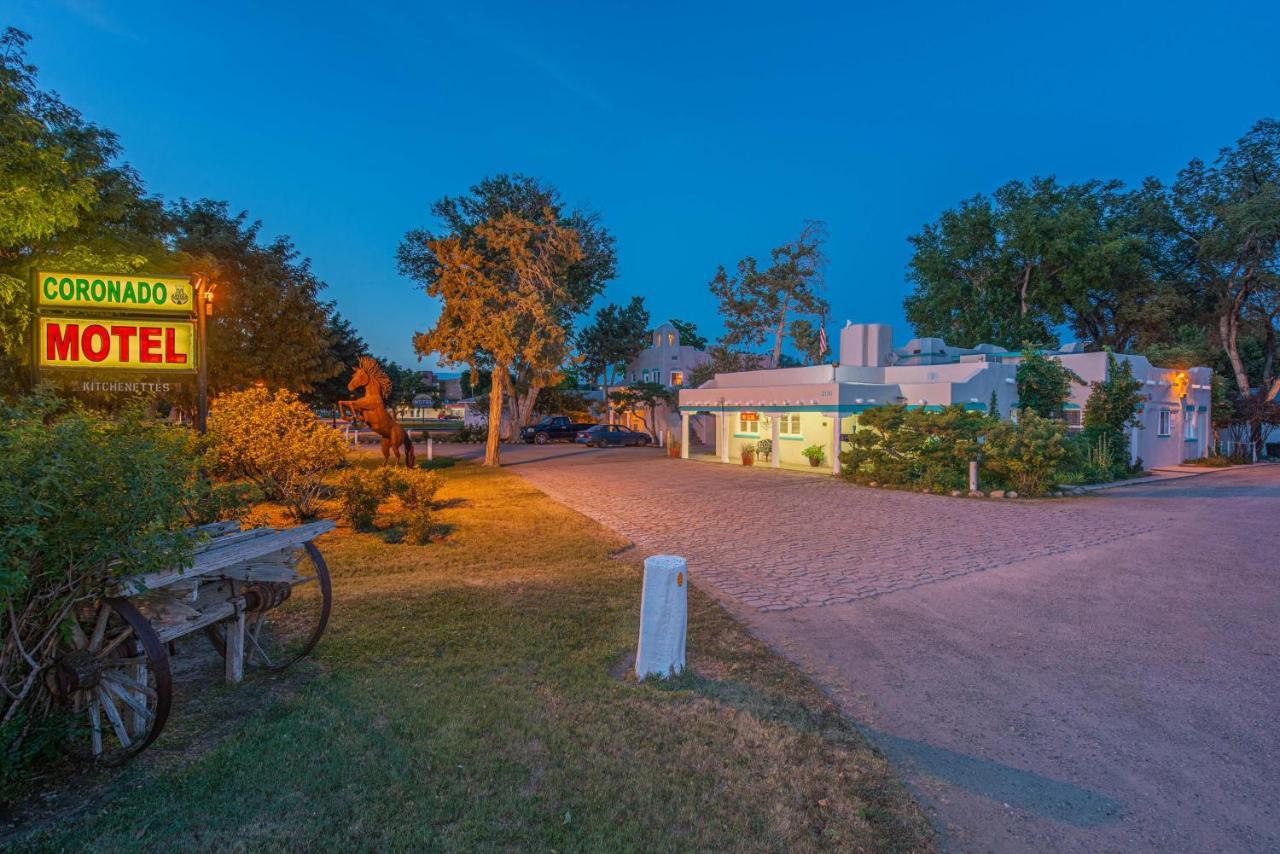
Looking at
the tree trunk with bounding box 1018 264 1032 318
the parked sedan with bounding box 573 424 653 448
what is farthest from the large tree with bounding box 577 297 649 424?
the tree trunk with bounding box 1018 264 1032 318

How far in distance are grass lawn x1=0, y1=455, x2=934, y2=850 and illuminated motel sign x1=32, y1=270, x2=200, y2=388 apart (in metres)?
5.63

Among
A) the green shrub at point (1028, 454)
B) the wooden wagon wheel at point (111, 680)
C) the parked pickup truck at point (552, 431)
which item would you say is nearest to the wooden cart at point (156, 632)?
the wooden wagon wheel at point (111, 680)

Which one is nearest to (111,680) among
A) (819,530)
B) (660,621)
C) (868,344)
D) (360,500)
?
(660,621)

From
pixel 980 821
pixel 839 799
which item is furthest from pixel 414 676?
pixel 980 821

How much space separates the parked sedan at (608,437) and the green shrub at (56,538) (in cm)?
3044

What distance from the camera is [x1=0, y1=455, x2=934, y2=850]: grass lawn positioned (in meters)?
2.89

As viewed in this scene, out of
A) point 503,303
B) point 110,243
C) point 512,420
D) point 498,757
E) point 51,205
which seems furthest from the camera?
point 512,420

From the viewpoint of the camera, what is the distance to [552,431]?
37.4 meters

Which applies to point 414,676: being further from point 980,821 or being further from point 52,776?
point 980,821

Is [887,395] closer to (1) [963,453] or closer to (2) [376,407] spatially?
(1) [963,453]

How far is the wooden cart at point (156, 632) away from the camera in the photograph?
3.28 meters

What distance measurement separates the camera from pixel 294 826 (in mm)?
2893

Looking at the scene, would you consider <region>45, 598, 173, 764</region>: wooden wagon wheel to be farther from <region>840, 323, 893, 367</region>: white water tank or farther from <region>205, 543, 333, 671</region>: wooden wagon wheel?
<region>840, 323, 893, 367</region>: white water tank

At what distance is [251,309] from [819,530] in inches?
634
